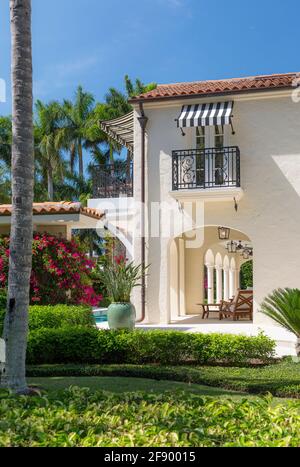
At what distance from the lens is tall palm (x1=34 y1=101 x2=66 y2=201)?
41125 mm

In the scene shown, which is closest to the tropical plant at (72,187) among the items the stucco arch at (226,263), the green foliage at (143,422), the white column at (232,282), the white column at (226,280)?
the white column at (232,282)

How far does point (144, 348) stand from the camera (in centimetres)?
1084

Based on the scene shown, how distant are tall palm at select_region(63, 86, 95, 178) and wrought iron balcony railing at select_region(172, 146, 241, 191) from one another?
2470cm

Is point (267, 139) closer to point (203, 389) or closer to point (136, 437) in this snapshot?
point (203, 389)

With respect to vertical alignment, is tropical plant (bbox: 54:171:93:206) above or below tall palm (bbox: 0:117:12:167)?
below

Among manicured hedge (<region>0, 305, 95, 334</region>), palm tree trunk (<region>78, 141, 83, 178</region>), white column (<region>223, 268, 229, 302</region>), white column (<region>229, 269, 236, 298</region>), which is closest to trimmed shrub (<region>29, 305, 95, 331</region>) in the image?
manicured hedge (<region>0, 305, 95, 334</region>)

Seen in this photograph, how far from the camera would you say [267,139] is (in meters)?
17.5

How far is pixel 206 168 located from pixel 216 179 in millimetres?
478

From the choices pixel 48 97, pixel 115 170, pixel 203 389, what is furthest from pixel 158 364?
pixel 48 97

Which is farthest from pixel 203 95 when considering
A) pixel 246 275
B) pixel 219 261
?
pixel 246 275

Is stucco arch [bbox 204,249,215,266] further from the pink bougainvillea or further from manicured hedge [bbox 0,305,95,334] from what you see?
manicured hedge [bbox 0,305,95,334]

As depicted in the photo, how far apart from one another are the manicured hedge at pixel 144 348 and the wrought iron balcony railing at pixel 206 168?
7462 millimetres
